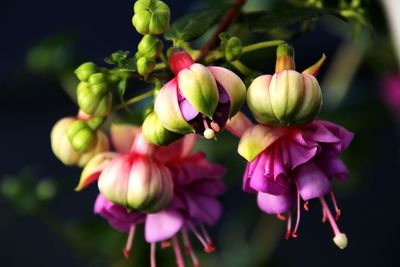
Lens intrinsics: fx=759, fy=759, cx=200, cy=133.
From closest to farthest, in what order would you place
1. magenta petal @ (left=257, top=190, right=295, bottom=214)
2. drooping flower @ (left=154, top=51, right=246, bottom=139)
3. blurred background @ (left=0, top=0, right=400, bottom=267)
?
drooping flower @ (left=154, top=51, right=246, bottom=139)
magenta petal @ (left=257, top=190, right=295, bottom=214)
blurred background @ (left=0, top=0, right=400, bottom=267)

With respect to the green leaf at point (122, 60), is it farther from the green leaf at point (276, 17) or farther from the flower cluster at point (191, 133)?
the green leaf at point (276, 17)

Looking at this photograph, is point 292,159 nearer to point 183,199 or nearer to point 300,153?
point 300,153

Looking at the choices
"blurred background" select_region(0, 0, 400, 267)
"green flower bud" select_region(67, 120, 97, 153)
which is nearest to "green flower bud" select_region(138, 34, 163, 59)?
"green flower bud" select_region(67, 120, 97, 153)

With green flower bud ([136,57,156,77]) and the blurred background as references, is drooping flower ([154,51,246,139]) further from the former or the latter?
the blurred background

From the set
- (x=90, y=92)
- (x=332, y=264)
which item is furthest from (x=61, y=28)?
(x=90, y=92)

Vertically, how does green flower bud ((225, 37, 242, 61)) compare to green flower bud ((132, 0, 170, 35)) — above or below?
below

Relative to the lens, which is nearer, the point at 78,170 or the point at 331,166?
the point at 331,166

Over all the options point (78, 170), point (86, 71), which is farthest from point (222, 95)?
point (78, 170)

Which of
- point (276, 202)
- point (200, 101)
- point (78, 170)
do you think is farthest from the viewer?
point (78, 170)
